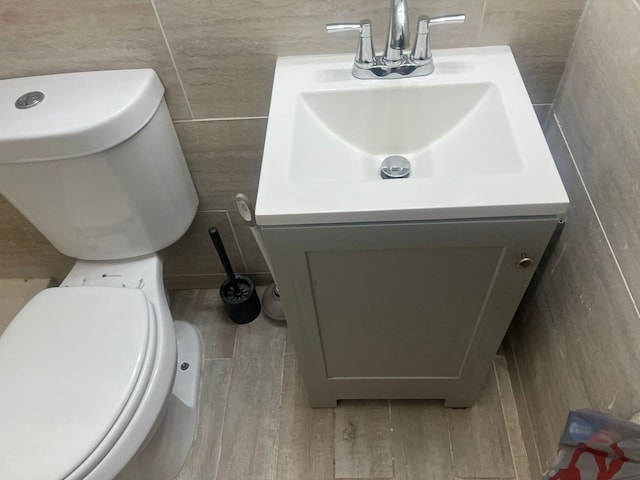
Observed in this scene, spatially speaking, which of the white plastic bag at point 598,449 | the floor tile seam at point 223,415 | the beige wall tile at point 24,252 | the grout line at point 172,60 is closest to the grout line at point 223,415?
the floor tile seam at point 223,415

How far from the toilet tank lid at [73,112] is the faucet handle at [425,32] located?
0.52 meters

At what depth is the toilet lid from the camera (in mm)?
857

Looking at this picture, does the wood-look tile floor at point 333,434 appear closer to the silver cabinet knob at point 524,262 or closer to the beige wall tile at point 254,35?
the silver cabinet knob at point 524,262

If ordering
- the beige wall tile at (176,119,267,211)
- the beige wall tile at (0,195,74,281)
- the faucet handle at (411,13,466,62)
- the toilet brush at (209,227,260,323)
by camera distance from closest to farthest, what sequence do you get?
the faucet handle at (411,13,466,62)
the beige wall tile at (176,119,267,211)
the beige wall tile at (0,195,74,281)
the toilet brush at (209,227,260,323)

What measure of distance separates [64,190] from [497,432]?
45.3 inches

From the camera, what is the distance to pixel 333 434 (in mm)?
1262

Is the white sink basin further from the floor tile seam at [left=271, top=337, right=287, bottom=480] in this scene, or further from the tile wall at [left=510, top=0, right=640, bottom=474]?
the floor tile seam at [left=271, top=337, right=287, bottom=480]

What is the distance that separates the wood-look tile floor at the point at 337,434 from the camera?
1.20m

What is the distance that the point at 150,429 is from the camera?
952mm

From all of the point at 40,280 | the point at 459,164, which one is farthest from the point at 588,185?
the point at 40,280

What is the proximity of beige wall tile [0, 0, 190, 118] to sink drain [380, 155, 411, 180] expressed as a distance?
457mm

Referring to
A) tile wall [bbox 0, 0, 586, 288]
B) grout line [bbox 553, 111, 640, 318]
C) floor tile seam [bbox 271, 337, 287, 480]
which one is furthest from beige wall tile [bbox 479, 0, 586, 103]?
floor tile seam [bbox 271, 337, 287, 480]

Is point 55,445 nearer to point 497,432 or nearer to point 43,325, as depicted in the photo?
point 43,325

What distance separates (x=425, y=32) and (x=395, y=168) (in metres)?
0.24
